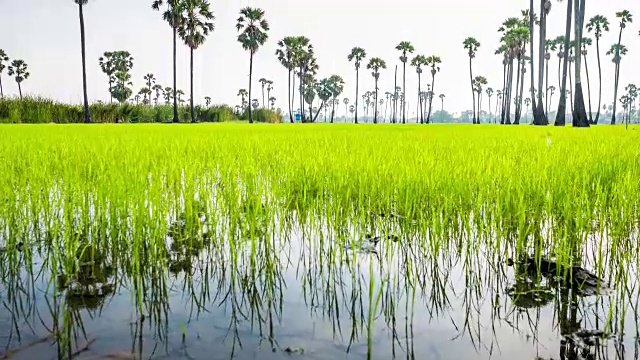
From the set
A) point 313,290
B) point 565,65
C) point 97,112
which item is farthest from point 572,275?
point 97,112

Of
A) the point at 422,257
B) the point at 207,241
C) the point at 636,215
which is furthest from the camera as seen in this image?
the point at 636,215

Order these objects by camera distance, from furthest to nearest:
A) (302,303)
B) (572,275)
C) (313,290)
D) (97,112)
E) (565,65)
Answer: (97,112)
(565,65)
(572,275)
(313,290)
(302,303)

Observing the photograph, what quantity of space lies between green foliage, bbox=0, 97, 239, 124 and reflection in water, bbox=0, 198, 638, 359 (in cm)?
3314

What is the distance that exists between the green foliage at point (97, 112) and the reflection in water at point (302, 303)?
33138 mm

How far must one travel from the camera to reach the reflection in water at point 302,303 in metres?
1.98

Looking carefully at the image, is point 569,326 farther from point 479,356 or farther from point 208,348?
point 208,348

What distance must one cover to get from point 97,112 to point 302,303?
4222 cm

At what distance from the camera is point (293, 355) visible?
1.90 metres

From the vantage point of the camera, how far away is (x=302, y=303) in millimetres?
2459

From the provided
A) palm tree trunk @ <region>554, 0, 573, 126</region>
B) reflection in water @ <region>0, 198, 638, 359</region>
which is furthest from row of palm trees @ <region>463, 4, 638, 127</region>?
reflection in water @ <region>0, 198, 638, 359</region>

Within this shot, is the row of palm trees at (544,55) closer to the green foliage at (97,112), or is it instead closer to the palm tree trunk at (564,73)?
the palm tree trunk at (564,73)

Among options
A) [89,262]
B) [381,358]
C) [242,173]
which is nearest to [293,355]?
[381,358]

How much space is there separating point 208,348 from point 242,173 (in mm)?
4126

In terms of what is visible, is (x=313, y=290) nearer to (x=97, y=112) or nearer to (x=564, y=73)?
(x=564, y=73)
